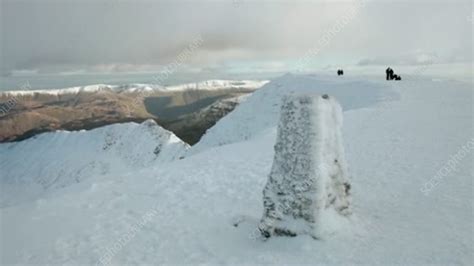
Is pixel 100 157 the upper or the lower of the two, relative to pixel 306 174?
lower

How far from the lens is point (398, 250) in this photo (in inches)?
617

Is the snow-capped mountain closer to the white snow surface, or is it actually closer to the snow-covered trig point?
the white snow surface

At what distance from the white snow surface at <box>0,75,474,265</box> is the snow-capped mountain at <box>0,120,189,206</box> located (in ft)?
348

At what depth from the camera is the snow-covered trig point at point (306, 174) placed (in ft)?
54.7

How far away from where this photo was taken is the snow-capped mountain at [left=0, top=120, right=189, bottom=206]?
483ft

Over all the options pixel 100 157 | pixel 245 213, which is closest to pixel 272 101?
pixel 245 213

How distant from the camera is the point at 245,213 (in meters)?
21.2

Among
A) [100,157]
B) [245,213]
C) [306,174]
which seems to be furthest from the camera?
[100,157]

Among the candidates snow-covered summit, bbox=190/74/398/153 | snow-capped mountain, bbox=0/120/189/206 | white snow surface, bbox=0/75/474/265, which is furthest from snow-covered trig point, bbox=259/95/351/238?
snow-capped mountain, bbox=0/120/189/206

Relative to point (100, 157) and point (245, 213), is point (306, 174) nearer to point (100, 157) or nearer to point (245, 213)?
point (245, 213)

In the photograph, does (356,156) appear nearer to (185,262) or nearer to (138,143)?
(185,262)

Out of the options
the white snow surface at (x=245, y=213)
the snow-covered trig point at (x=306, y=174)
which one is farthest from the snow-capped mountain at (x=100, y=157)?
the snow-covered trig point at (x=306, y=174)

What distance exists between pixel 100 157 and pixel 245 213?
154 m

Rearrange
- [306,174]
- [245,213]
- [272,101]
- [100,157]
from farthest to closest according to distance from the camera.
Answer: [100,157], [272,101], [245,213], [306,174]
